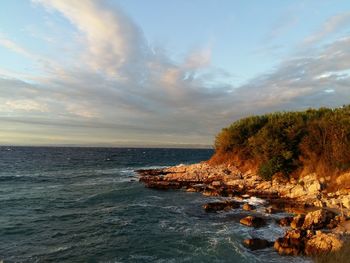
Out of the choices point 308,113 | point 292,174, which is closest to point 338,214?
point 292,174

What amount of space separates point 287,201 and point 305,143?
13.7 meters

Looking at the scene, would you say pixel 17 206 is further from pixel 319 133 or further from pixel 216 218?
pixel 319 133

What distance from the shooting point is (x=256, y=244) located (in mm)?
22719

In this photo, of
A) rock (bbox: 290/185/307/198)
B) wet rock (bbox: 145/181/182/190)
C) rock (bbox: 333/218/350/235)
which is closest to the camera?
rock (bbox: 333/218/350/235)

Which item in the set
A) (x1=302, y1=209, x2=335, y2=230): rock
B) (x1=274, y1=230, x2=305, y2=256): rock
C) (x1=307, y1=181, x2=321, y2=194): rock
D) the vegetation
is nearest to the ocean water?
(x1=274, y1=230, x2=305, y2=256): rock

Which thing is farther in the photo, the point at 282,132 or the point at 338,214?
the point at 282,132

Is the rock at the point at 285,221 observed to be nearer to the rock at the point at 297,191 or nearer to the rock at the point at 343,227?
the rock at the point at 343,227

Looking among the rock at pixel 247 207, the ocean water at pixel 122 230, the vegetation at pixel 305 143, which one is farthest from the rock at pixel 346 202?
the vegetation at pixel 305 143

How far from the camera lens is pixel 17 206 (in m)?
Answer: 37.6

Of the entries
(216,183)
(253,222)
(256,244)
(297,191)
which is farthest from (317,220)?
(216,183)

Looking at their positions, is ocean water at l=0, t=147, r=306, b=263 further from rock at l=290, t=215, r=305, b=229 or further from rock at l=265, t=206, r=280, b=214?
rock at l=265, t=206, r=280, b=214

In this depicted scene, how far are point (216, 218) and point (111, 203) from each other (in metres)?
14.9

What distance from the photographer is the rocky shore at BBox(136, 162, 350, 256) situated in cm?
2175

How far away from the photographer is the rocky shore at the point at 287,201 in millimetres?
21750
